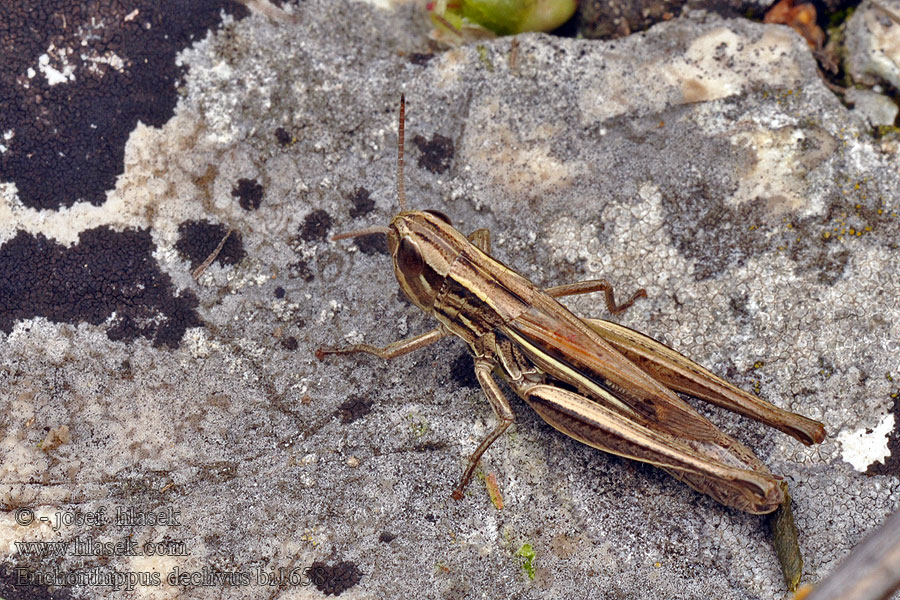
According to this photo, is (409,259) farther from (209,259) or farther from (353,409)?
(209,259)

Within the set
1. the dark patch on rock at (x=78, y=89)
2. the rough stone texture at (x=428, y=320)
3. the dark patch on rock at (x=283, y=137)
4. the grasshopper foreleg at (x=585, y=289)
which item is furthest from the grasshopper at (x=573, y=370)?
the dark patch on rock at (x=78, y=89)

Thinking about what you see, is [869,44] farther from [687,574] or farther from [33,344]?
[33,344]

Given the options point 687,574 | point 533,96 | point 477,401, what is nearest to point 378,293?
point 477,401

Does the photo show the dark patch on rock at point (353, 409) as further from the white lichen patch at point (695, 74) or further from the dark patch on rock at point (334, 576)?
the white lichen patch at point (695, 74)

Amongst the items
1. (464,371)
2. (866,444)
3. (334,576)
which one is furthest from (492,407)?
(866,444)

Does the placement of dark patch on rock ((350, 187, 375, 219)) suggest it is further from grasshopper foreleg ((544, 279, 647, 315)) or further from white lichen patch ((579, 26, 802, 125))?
white lichen patch ((579, 26, 802, 125))

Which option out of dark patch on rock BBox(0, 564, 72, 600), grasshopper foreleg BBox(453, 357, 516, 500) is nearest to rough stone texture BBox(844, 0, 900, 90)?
grasshopper foreleg BBox(453, 357, 516, 500)
